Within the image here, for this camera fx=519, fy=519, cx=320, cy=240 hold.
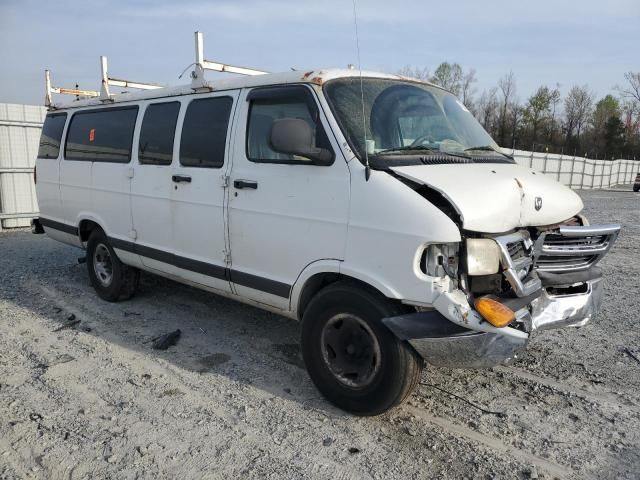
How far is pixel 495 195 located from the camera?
3227 millimetres

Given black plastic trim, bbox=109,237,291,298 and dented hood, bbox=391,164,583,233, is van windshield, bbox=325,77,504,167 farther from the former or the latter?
black plastic trim, bbox=109,237,291,298

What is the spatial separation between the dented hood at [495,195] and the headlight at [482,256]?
0.26 feet

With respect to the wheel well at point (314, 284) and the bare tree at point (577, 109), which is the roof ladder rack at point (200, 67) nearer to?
the wheel well at point (314, 284)

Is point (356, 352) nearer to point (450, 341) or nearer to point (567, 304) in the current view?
point (450, 341)

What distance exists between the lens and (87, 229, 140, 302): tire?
5.88m

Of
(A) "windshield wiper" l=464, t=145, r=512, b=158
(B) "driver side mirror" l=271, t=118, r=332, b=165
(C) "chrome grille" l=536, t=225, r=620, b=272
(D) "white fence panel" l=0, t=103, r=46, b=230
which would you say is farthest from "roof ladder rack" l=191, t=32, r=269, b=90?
(D) "white fence panel" l=0, t=103, r=46, b=230

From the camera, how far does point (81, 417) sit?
3.50m

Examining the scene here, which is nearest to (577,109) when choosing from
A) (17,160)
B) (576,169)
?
(576,169)

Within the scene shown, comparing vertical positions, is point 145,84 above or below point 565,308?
above

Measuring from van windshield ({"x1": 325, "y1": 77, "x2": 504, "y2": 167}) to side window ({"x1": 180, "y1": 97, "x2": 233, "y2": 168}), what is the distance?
111 centimetres

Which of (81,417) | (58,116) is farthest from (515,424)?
(58,116)

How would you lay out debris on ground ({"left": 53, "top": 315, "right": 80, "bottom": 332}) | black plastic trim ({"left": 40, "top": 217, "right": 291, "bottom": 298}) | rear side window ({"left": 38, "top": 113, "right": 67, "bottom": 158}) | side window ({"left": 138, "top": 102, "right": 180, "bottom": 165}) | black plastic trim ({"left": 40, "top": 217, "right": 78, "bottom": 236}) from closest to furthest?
black plastic trim ({"left": 40, "top": 217, "right": 291, "bottom": 298}) < side window ({"left": 138, "top": 102, "right": 180, "bottom": 165}) < debris on ground ({"left": 53, "top": 315, "right": 80, "bottom": 332}) < black plastic trim ({"left": 40, "top": 217, "right": 78, "bottom": 236}) < rear side window ({"left": 38, "top": 113, "right": 67, "bottom": 158})

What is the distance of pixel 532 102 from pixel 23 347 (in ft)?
238

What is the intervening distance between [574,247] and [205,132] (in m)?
3.12
